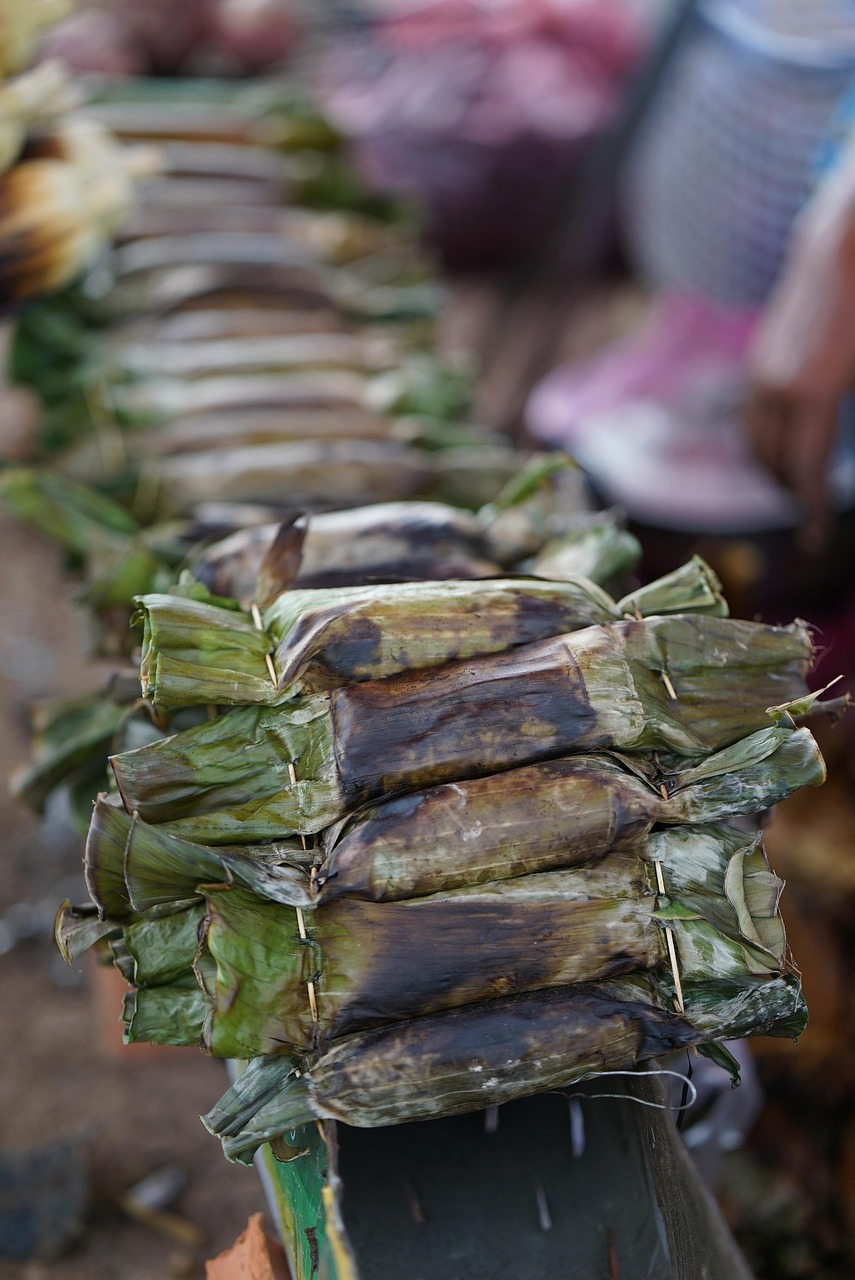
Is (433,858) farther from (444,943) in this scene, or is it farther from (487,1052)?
(487,1052)

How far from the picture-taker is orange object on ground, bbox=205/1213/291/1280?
1.17m

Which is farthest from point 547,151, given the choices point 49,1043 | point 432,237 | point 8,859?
point 49,1043

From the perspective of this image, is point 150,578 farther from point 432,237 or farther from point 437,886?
point 432,237

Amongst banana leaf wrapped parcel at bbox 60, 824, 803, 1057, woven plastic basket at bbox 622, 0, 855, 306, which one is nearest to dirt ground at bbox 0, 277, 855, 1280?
banana leaf wrapped parcel at bbox 60, 824, 803, 1057

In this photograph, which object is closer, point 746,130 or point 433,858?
point 433,858

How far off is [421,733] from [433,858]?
0.13 m

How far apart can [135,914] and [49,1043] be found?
4.79ft

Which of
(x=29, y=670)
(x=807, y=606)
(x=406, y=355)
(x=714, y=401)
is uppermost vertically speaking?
(x=406, y=355)

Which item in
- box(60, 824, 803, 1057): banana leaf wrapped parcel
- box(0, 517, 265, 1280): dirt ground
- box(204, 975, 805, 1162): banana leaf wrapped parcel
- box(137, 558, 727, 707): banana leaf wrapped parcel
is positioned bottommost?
box(0, 517, 265, 1280): dirt ground

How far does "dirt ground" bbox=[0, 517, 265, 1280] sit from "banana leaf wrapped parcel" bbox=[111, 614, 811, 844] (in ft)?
3.06

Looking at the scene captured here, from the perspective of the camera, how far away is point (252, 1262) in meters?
1.18

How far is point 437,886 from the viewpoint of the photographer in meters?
1.08

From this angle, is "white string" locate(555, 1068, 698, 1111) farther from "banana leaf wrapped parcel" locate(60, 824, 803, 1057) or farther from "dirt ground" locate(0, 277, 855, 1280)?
"dirt ground" locate(0, 277, 855, 1280)

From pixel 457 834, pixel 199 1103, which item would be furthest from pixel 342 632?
pixel 199 1103
